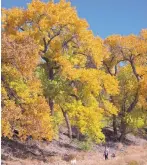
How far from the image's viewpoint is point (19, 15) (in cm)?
3186

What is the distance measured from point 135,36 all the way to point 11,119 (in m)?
26.2

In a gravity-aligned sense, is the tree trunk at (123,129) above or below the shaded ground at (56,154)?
above

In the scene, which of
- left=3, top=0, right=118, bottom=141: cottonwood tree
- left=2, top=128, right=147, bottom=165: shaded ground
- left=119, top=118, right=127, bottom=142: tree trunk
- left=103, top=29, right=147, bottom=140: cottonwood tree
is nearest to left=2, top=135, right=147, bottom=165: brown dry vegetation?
left=2, top=128, right=147, bottom=165: shaded ground

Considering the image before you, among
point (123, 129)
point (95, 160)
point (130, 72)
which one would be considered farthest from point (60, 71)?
point (130, 72)

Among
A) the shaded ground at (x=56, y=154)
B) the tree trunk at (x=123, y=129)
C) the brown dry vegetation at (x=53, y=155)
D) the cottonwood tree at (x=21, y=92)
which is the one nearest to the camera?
the cottonwood tree at (x=21, y=92)

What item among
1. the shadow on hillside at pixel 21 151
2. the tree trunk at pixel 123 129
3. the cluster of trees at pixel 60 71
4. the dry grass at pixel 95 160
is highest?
the cluster of trees at pixel 60 71

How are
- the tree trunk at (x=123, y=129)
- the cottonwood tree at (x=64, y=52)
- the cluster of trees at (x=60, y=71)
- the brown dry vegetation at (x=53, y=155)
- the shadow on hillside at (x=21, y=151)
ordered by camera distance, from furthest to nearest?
the tree trunk at (x=123, y=129)
the cottonwood tree at (x=64, y=52)
the shadow on hillside at (x=21, y=151)
the brown dry vegetation at (x=53, y=155)
the cluster of trees at (x=60, y=71)

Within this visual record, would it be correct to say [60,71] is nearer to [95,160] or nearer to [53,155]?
[53,155]

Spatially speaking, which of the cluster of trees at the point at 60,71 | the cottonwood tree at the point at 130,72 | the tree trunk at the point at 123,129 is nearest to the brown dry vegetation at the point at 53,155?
the cluster of trees at the point at 60,71

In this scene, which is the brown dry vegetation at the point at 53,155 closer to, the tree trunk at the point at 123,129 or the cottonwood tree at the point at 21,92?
the cottonwood tree at the point at 21,92

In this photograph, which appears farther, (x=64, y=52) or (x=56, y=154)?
(x=64, y=52)

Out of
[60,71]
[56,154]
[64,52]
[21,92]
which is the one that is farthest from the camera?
[64,52]

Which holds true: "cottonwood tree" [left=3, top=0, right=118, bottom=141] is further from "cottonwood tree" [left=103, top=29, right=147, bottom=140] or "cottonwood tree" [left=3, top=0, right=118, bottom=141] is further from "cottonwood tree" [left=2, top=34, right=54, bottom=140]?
"cottonwood tree" [left=103, top=29, right=147, bottom=140]

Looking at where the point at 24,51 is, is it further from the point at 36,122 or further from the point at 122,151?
the point at 122,151
